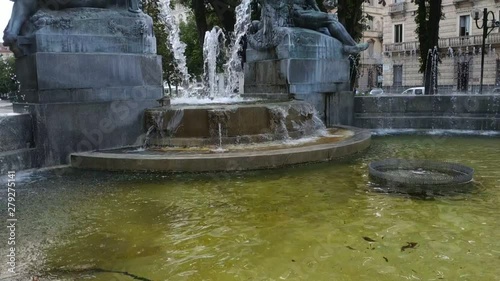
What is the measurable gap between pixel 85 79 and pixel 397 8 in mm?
39071

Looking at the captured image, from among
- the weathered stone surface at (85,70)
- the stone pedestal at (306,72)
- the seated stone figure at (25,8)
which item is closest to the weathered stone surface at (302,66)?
the stone pedestal at (306,72)

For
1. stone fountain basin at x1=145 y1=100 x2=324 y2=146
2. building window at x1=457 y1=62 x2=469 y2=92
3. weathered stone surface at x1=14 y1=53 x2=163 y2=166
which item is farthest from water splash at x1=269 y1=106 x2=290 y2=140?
building window at x1=457 y1=62 x2=469 y2=92

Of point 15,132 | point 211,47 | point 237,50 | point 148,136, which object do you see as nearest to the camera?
point 15,132

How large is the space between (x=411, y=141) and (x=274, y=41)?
12.5ft

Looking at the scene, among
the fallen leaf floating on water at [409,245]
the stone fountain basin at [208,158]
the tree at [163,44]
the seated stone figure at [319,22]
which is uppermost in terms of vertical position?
the tree at [163,44]

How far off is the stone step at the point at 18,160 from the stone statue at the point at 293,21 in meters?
5.95

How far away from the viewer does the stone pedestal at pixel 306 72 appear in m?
10.5

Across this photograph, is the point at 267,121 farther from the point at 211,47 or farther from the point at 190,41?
the point at 190,41

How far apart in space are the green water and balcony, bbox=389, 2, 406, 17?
1486 inches

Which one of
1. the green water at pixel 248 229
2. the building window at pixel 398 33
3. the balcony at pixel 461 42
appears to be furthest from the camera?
the building window at pixel 398 33

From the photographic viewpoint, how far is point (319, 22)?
1109 cm

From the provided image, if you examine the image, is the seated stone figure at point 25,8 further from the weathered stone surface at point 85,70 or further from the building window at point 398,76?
the building window at point 398,76

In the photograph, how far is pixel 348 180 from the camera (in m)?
6.10

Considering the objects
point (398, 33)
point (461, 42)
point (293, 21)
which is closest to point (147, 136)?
point (293, 21)
